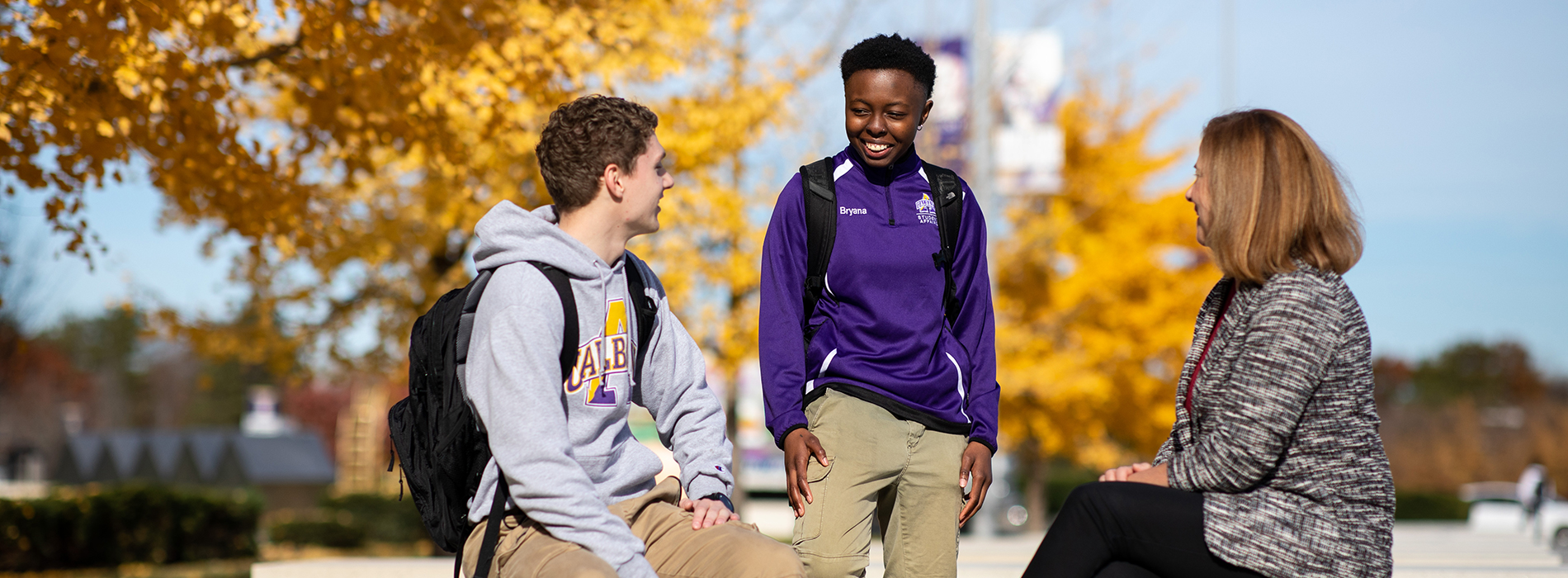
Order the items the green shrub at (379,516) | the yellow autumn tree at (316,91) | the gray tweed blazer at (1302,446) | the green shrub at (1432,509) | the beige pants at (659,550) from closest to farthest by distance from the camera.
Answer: the gray tweed blazer at (1302,446) < the beige pants at (659,550) < the yellow autumn tree at (316,91) < the green shrub at (379,516) < the green shrub at (1432,509)

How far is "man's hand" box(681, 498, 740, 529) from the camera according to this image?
2645 millimetres

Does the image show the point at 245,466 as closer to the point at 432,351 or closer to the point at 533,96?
the point at 533,96

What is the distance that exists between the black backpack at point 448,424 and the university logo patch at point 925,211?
1.05m

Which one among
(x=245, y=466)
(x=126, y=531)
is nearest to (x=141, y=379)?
(x=245, y=466)

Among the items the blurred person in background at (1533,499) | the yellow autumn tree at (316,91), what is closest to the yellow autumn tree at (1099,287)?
the blurred person in background at (1533,499)

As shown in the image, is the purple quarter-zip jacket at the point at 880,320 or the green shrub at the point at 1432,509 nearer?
the purple quarter-zip jacket at the point at 880,320

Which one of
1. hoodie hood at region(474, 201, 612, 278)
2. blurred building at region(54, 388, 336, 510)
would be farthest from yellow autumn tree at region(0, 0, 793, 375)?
blurred building at region(54, 388, 336, 510)

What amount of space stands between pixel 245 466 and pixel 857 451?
23236mm

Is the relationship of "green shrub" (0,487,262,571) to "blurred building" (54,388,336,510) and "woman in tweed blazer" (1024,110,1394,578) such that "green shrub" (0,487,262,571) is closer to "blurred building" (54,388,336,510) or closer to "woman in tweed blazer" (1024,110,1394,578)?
"blurred building" (54,388,336,510)

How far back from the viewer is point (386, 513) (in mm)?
18344

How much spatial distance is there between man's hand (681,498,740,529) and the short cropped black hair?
1250 millimetres

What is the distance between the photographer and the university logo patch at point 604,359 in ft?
8.41

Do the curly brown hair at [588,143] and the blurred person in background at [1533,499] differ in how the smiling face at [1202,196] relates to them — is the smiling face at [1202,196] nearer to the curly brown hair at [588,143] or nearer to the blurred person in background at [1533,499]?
the curly brown hair at [588,143]

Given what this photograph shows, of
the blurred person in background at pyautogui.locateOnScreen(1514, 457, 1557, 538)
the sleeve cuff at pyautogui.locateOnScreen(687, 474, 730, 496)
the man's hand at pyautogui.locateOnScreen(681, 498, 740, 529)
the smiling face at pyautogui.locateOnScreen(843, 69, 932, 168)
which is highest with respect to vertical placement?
the smiling face at pyautogui.locateOnScreen(843, 69, 932, 168)
